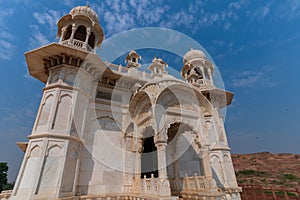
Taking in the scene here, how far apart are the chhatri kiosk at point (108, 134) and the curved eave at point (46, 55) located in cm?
5

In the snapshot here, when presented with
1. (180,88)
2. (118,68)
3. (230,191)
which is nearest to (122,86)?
(118,68)

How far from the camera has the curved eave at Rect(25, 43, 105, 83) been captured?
342 inches

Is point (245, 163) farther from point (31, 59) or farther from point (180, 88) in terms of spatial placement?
point (31, 59)

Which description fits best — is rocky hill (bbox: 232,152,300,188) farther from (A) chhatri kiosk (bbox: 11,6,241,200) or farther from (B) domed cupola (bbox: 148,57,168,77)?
(B) domed cupola (bbox: 148,57,168,77)

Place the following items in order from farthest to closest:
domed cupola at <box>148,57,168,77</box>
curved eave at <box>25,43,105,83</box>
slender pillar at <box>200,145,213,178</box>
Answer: domed cupola at <box>148,57,168,77</box>, curved eave at <box>25,43,105,83</box>, slender pillar at <box>200,145,213,178</box>

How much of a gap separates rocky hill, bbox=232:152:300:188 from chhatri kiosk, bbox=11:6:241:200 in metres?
24.6

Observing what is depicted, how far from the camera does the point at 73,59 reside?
9.35 meters

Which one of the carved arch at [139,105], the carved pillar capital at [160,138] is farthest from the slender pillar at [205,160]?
the carved arch at [139,105]

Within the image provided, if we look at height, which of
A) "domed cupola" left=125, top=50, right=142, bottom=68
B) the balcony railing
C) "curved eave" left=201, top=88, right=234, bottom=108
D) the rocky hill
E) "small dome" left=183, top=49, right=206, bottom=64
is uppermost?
"small dome" left=183, top=49, right=206, bottom=64

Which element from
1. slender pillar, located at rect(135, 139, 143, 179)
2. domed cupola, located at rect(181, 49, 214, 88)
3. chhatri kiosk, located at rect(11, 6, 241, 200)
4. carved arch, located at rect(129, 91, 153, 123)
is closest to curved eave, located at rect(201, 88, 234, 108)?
domed cupola, located at rect(181, 49, 214, 88)

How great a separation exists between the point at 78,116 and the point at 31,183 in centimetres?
362

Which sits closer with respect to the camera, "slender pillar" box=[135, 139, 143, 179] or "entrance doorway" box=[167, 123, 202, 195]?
"slender pillar" box=[135, 139, 143, 179]

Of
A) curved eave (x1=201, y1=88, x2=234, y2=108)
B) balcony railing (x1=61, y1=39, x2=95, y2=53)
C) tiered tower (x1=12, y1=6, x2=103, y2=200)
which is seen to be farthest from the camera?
curved eave (x1=201, y1=88, x2=234, y2=108)

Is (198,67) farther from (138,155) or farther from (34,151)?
(34,151)
